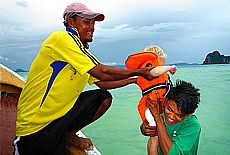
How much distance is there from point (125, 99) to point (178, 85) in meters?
3.06

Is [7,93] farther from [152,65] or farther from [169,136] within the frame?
[169,136]

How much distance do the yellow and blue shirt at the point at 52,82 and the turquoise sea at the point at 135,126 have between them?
955 millimetres

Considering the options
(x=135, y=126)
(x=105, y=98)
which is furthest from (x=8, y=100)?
(x=135, y=126)

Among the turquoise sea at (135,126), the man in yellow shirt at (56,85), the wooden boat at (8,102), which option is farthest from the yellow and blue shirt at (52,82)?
the turquoise sea at (135,126)

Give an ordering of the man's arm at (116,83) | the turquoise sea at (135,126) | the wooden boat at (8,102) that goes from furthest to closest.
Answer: the turquoise sea at (135,126)
the wooden boat at (8,102)
the man's arm at (116,83)

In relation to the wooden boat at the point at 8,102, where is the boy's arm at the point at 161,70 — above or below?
above

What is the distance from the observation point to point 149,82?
5.19 feet

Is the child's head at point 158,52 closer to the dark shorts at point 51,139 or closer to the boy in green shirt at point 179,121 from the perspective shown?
the boy in green shirt at point 179,121

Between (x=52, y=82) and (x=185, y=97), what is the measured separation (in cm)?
57

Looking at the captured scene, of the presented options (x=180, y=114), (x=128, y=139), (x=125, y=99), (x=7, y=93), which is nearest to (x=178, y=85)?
(x=180, y=114)

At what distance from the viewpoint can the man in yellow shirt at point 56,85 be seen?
4.70 ft

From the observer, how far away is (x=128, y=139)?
3.42 metres

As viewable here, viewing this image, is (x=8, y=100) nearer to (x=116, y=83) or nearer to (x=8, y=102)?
(x=8, y=102)

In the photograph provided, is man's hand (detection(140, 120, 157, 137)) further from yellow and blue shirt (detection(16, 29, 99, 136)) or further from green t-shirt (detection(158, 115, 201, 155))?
yellow and blue shirt (detection(16, 29, 99, 136))
